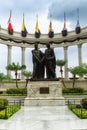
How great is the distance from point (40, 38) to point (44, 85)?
43.8 metres

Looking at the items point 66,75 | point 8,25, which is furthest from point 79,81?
point 8,25

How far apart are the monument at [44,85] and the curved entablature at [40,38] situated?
116 feet

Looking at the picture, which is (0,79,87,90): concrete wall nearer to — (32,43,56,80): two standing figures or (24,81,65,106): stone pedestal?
(32,43,56,80): two standing figures

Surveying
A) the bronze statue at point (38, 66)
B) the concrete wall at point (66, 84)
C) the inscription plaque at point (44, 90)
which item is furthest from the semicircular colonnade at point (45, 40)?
the inscription plaque at point (44, 90)

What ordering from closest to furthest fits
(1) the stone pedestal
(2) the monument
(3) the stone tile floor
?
1. (3) the stone tile floor
2. (2) the monument
3. (1) the stone pedestal

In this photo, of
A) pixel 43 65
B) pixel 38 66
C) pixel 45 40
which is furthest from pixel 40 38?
pixel 38 66

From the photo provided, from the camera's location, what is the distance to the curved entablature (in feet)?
215

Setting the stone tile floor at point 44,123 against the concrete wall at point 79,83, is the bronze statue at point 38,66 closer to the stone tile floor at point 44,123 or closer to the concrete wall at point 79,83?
the stone tile floor at point 44,123

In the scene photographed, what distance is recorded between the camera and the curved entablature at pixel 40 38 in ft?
A: 215

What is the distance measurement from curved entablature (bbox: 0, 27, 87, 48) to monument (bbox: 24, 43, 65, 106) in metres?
35.3

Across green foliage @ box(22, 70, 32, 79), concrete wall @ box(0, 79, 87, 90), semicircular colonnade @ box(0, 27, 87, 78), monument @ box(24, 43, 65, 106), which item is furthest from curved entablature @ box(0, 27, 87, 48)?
monument @ box(24, 43, 65, 106)

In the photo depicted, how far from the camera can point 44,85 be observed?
30141 mm

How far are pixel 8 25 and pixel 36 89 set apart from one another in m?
41.2

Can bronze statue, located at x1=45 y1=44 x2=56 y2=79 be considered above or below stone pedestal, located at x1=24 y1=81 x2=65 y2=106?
above
